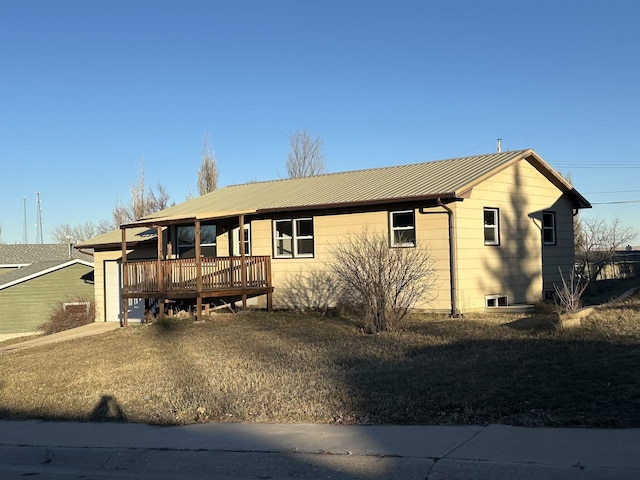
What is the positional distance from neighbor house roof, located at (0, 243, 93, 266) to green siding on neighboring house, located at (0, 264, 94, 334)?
6.69 m

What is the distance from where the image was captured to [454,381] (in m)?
8.84

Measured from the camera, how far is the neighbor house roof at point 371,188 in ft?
58.5

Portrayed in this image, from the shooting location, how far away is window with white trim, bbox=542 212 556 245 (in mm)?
21625

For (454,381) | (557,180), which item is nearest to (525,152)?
(557,180)

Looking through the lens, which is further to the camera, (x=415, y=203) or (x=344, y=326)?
(x=415, y=203)

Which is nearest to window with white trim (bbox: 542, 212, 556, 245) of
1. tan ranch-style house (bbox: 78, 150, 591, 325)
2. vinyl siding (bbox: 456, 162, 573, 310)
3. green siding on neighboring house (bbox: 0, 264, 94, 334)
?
tan ranch-style house (bbox: 78, 150, 591, 325)

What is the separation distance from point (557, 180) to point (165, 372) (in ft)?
50.2

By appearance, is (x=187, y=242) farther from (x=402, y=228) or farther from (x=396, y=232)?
(x=402, y=228)

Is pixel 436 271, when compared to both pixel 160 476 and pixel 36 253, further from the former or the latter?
pixel 36 253

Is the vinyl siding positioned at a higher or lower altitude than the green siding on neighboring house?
higher

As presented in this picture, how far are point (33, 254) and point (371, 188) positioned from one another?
98.2 ft

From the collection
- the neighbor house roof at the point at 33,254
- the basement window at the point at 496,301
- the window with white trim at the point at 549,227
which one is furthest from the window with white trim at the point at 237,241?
the neighbor house roof at the point at 33,254

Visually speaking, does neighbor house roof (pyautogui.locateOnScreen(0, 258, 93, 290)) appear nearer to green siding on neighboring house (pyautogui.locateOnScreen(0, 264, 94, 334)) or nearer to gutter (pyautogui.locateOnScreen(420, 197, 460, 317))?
green siding on neighboring house (pyautogui.locateOnScreen(0, 264, 94, 334))

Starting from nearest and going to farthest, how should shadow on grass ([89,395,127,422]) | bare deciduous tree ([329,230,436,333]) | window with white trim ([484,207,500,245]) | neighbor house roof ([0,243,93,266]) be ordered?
shadow on grass ([89,395,127,422]) < bare deciduous tree ([329,230,436,333]) < window with white trim ([484,207,500,245]) < neighbor house roof ([0,243,93,266])
